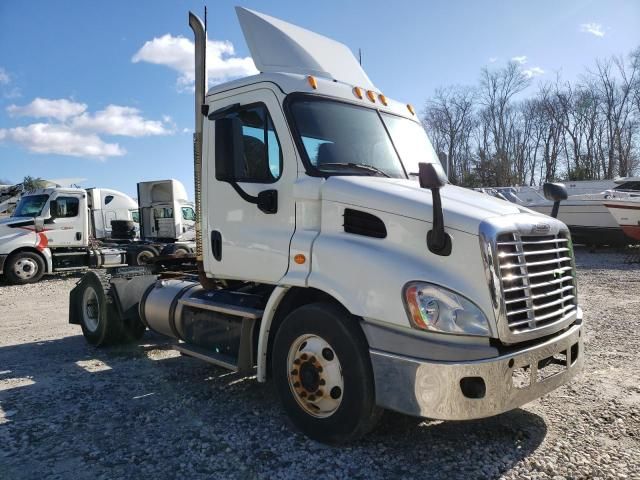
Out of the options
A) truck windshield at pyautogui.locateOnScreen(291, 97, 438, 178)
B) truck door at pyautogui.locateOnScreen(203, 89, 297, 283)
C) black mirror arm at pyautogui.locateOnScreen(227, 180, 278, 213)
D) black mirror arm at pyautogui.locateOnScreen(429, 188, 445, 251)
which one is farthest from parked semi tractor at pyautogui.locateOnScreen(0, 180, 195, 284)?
black mirror arm at pyautogui.locateOnScreen(429, 188, 445, 251)

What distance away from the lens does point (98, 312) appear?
6617 mm

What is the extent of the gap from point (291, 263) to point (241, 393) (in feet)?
5.46

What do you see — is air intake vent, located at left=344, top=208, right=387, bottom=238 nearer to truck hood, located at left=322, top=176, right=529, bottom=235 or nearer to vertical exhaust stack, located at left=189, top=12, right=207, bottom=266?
truck hood, located at left=322, top=176, right=529, bottom=235

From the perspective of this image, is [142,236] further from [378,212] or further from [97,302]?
[378,212]

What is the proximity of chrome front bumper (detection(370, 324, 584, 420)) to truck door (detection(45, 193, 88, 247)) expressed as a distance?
14084mm

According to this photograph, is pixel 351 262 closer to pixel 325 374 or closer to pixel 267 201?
pixel 325 374

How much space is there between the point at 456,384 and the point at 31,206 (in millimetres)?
15287

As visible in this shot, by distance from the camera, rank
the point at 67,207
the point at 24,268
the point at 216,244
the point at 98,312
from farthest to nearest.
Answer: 1. the point at 67,207
2. the point at 24,268
3. the point at 98,312
4. the point at 216,244

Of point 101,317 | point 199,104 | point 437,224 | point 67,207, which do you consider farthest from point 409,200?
point 67,207

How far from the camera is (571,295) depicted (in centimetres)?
376

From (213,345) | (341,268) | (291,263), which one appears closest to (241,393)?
(213,345)

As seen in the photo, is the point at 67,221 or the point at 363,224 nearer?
the point at 363,224

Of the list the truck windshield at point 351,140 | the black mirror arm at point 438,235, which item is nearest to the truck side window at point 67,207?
the truck windshield at point 351,140

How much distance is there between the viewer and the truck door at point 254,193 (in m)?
3.89
